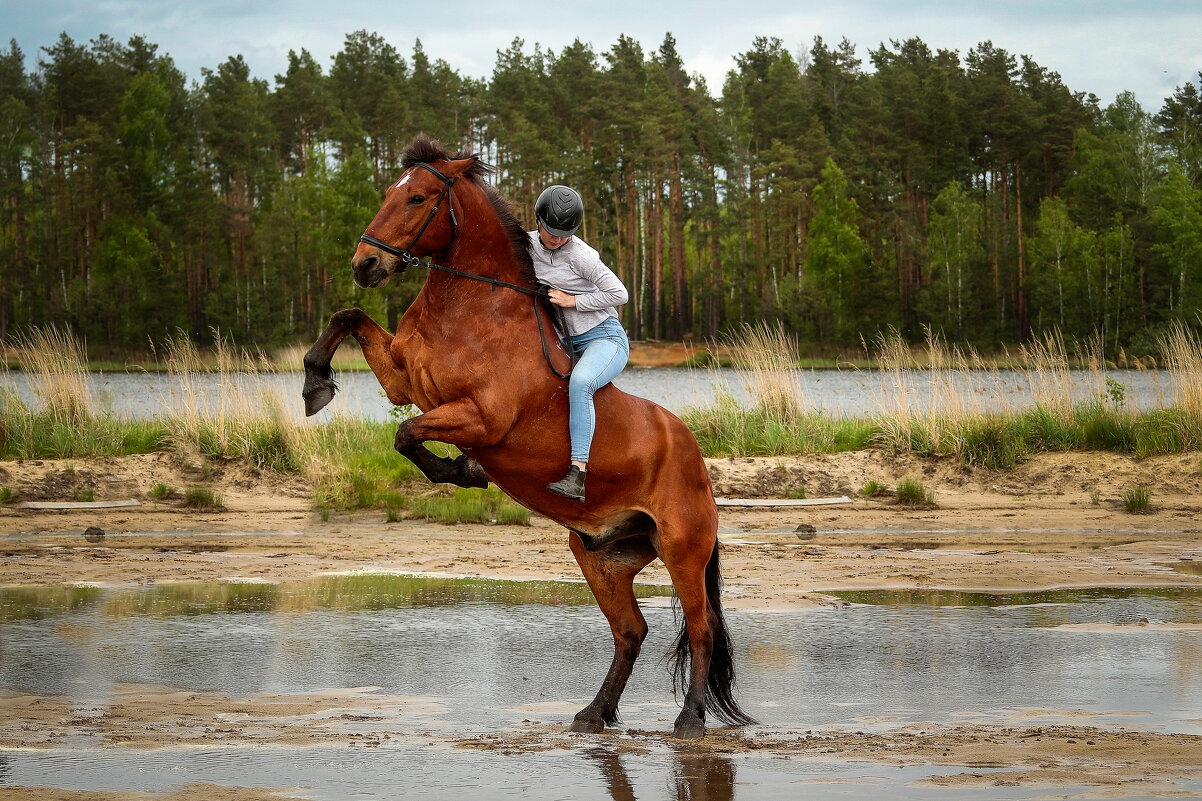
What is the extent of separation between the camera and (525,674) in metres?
6.64

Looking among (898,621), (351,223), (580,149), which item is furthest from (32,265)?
(898,621)

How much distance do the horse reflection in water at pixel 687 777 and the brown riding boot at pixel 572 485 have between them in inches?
45.4

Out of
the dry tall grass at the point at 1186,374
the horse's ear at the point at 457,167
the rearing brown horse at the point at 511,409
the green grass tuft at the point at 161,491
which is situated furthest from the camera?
the dry tall grass at the point at 1186,374

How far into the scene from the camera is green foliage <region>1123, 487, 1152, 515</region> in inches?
537

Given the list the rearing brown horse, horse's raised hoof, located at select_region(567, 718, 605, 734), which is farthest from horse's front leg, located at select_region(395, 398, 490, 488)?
horse's raised hoof, located at select_region(567, 718, 605, 734)

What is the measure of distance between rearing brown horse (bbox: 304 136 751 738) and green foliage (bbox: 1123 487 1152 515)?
9638mm

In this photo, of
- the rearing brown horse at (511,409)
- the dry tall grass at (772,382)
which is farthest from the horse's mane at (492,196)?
the dry tall grass at (772,382)

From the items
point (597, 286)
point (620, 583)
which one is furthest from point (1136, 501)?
point (597, 286)

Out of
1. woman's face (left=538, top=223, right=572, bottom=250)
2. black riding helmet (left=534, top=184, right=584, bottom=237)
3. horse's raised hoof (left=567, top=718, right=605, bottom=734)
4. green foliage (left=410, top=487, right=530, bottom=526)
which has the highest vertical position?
black riding helmet (left=534, top=184, right=584, bottom=237)

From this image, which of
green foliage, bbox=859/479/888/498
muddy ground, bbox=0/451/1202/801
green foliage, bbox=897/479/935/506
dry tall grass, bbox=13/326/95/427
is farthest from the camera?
dry tall grass, bbox=13/326/95/427

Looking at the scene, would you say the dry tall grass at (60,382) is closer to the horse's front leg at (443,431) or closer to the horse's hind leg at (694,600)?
the horse's front leg at (443,431)

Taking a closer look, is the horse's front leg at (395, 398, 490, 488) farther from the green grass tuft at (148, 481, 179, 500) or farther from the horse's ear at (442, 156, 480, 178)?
the green grass tuft at (148, 481, 179, 500)

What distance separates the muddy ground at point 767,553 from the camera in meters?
4.96

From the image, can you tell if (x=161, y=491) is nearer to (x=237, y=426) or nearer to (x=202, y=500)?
(x=202, y=500)
